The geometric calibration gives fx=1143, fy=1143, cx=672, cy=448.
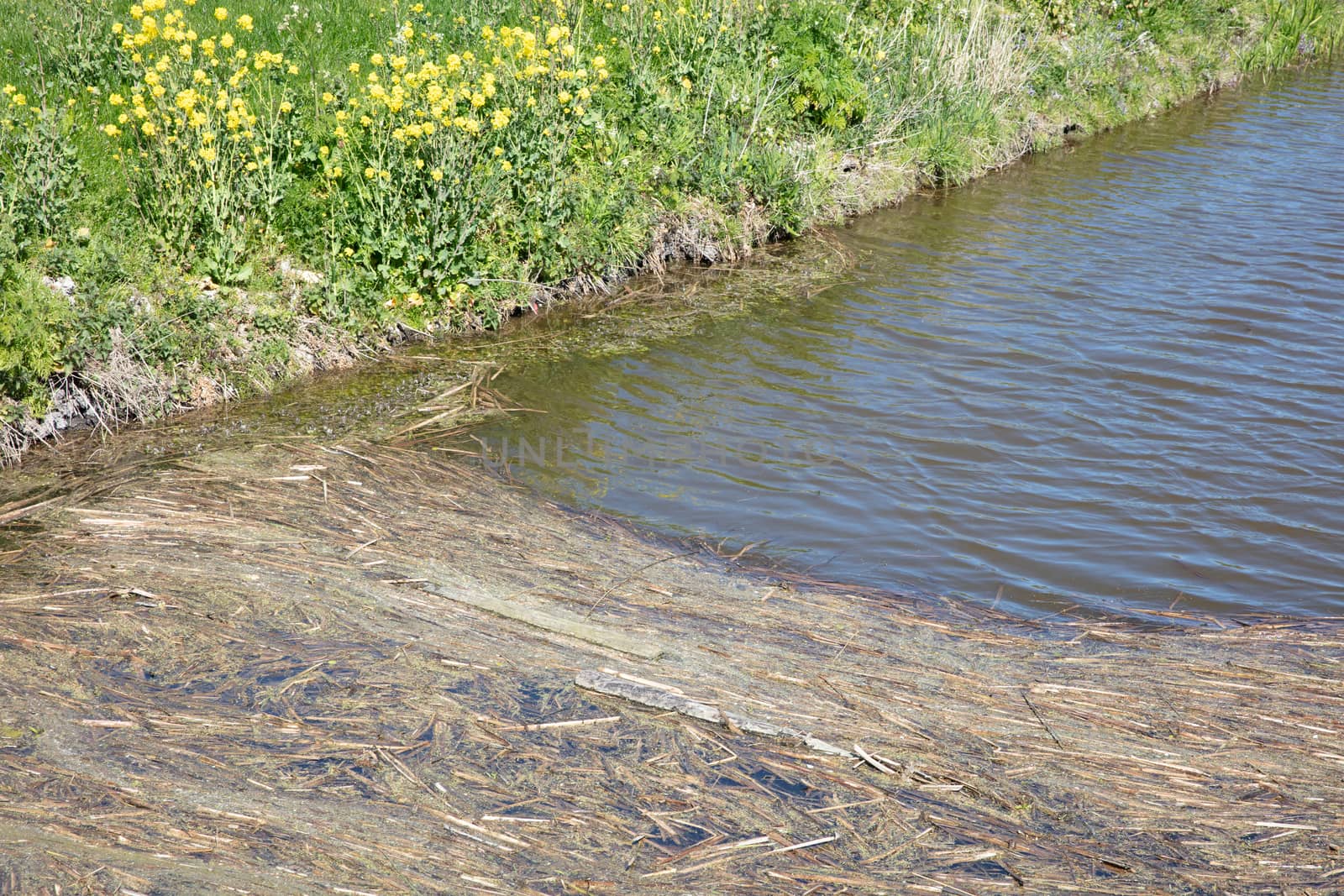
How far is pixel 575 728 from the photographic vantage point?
397 cm

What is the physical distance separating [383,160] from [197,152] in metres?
1.19

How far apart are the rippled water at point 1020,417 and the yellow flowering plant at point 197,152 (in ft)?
6.78

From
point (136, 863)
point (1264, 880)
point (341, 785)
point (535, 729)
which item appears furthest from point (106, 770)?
point (1264, 880)

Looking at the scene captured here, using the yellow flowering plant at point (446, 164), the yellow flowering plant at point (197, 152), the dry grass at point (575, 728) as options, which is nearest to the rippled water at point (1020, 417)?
the dry grass at point (575, 728)

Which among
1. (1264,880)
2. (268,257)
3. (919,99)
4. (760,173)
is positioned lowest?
(1264,880)

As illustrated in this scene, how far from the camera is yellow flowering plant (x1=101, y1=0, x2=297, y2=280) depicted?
6.93m

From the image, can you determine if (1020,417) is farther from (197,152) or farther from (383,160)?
(197,152)

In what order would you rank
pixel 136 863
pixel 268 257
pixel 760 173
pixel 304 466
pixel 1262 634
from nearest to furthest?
pixel 136 863 < pixel 1262 634 < pixel 304 466 < pixel 268 257 < pixel 760 173

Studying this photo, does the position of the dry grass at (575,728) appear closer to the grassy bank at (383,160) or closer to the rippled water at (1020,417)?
the rippled water at (1020,417)

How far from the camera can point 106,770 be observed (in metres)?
3.55

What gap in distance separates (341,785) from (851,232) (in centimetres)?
825

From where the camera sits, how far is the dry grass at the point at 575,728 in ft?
11.0

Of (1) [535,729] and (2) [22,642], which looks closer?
(1) [535,729]

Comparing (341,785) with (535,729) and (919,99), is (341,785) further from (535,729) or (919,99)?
(919,99)
